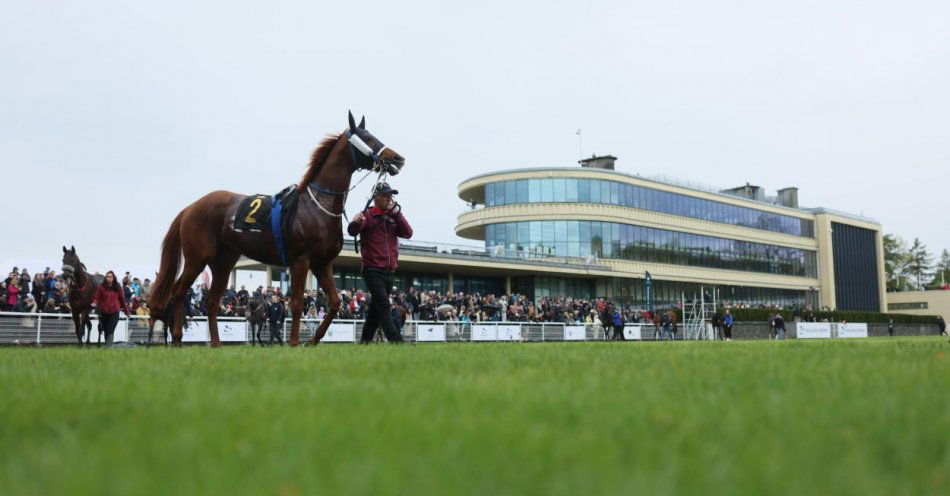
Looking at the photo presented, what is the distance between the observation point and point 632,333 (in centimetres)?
4475

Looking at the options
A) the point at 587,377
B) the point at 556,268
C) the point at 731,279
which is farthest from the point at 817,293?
the point at 587,377

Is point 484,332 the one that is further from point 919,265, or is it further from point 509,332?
point 919,265

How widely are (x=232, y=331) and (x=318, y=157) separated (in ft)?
55.1

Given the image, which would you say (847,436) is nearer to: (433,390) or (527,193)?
(433,390)


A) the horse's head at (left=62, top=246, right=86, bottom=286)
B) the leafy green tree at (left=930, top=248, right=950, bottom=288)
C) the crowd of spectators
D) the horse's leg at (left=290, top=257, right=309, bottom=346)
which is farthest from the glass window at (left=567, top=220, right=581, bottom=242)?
the leafy green tree at (left=930, top=248, right=950, bottom=288)

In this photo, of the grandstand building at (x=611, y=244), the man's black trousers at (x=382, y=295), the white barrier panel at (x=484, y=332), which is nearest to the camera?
the man's black trousers at (x=382, y=295)

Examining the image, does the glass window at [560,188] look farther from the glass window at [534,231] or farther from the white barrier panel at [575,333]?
the white barrier panel at [575,333]

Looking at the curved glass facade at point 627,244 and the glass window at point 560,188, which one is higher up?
the glass window at point 560,188

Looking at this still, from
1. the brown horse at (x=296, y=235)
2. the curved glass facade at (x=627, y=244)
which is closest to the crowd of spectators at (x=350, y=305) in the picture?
the brown horse at (x=296, y=235)

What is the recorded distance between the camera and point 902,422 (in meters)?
3.05

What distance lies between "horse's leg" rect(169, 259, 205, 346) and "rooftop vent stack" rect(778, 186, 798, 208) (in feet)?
280

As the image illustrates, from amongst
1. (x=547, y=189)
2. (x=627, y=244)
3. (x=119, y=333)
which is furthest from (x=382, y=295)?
(x=627, y=244)

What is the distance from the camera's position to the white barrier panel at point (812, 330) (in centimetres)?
5685

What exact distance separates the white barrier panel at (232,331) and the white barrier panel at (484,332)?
10470 millimetres
